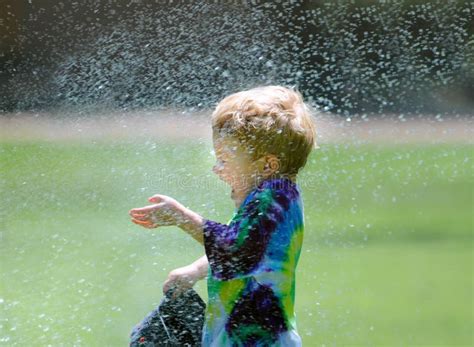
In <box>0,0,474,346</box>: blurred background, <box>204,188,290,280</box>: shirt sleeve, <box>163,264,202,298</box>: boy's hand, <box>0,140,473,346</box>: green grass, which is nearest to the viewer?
<box>204,188,290,280</box>: shirt sleeve

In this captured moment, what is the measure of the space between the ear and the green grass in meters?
0.97

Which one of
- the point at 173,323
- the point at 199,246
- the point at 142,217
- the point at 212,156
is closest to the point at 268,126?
the point at 142,217

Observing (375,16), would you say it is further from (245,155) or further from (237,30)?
(245,155)

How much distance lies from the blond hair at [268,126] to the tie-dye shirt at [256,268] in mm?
83

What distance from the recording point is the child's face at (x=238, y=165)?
1762 millimetres

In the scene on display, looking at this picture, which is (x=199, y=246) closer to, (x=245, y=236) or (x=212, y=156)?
(x=212, y=156)

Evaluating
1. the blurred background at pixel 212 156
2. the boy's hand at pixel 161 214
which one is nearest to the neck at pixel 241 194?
the boy's hand at pixel 161 214

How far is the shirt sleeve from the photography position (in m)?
1.67

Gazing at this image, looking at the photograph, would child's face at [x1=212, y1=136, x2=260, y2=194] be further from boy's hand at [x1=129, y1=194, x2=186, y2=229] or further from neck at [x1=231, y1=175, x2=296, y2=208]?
boy's hand at [x1=129, y1=194, x2=186, y2=229]

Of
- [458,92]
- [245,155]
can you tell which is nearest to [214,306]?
[245,155]

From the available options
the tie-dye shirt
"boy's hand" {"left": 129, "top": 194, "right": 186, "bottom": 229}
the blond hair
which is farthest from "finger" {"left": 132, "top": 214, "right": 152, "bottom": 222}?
the blond hair

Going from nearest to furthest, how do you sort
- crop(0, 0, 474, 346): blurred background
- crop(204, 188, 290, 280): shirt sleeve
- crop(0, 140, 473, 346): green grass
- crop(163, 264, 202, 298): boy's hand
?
crop(204, 188, 290, 280): shirt sleeve < crop(163, 264, 202, 298): boy's hand < crop(0, 140, 473, 346): green grass < crop(0, 0, 474, 346): blurred background

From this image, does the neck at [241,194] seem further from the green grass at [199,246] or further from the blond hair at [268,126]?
the green grass at [199,246]

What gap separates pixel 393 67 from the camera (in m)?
5.70
